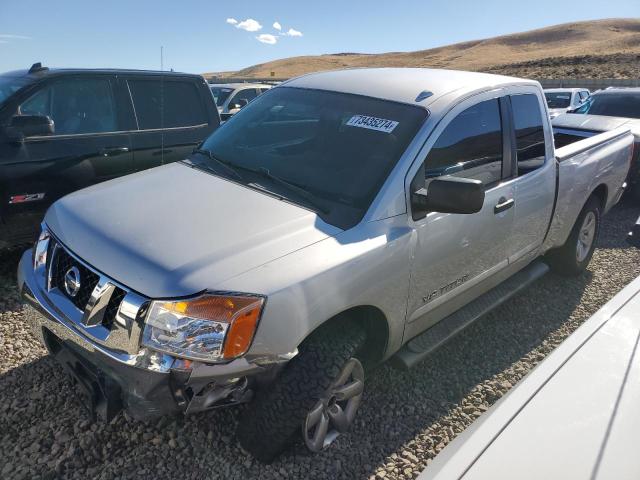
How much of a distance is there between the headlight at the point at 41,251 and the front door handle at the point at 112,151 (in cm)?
215

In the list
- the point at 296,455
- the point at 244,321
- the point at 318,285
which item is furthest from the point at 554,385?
the point at 296,455

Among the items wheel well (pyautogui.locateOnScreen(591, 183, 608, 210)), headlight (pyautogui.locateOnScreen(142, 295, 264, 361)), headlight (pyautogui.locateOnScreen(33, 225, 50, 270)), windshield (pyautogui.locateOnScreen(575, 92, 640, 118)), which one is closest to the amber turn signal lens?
headlight (pyautogui.locateOnScreen(142, 295, 264, 361))

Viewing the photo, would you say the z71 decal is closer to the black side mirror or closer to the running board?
the black side mirror

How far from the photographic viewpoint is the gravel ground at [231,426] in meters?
2.46

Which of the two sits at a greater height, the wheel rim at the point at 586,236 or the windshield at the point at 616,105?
the windshield at the point at 616,105

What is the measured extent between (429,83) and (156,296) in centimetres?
209

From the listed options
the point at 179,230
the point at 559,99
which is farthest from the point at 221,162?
the point at 559,99

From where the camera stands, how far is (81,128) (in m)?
4.59

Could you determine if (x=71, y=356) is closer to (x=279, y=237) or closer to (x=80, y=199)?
(x=80, y=199)

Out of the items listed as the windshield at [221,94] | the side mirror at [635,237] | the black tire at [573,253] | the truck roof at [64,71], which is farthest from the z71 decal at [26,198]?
the windshield at [221,94]

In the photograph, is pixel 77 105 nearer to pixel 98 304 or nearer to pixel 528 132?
pixel 98 304

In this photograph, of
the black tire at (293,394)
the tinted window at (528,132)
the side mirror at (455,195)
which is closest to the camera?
the black tire at (293,394)

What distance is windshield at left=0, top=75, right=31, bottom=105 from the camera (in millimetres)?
4348

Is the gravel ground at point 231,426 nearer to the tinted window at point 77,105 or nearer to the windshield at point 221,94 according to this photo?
the tinted window at point 77,105
